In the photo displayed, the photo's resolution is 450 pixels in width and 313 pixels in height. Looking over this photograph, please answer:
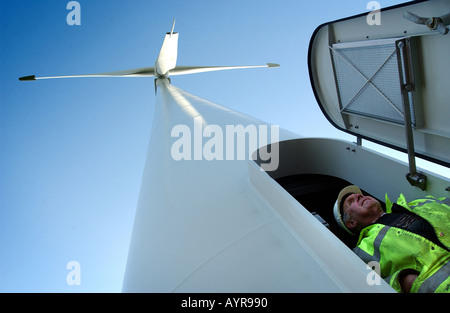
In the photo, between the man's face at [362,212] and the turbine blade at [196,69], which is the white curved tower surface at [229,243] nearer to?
the man's face at [362,212]

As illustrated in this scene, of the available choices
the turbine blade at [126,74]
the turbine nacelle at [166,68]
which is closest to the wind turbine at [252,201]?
the turbine nacelle at [166,68]

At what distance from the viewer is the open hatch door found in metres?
2.72

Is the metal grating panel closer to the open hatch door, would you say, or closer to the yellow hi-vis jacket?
the open hatch door

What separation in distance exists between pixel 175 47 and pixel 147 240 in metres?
6.99

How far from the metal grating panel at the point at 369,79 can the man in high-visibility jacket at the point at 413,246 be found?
116 centimetres

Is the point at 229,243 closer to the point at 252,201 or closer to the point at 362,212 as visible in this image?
the point at 252,201

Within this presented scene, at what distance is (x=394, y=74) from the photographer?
124 inches
